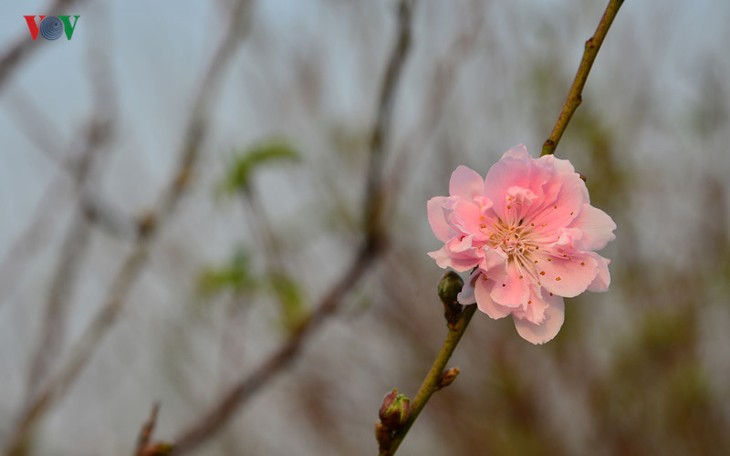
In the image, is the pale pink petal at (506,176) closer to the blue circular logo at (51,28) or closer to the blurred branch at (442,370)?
the blurred branch at (442,370)

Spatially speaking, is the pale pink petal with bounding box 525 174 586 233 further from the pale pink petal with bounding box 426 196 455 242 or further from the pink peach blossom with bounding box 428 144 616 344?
the pale pink petal with bounding box 426 196 455 242

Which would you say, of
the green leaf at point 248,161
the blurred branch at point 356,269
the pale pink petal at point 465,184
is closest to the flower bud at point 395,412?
the pale pink petal at point 465,184

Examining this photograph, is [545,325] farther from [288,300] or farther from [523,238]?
[288,300]

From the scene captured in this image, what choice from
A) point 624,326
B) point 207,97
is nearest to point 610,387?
point 624,326

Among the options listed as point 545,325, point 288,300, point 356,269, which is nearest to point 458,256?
point 545,325

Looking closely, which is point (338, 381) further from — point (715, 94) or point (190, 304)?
point (715, 94)

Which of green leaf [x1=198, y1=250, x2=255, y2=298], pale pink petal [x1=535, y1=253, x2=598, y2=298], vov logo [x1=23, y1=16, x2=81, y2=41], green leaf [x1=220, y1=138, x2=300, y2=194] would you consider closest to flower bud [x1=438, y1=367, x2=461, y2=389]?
pale pink petal [x1=535, y1=253, x2=598, y2=298]

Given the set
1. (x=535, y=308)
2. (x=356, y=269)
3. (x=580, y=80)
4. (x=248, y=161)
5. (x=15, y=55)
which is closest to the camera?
(x=580, y=80)
